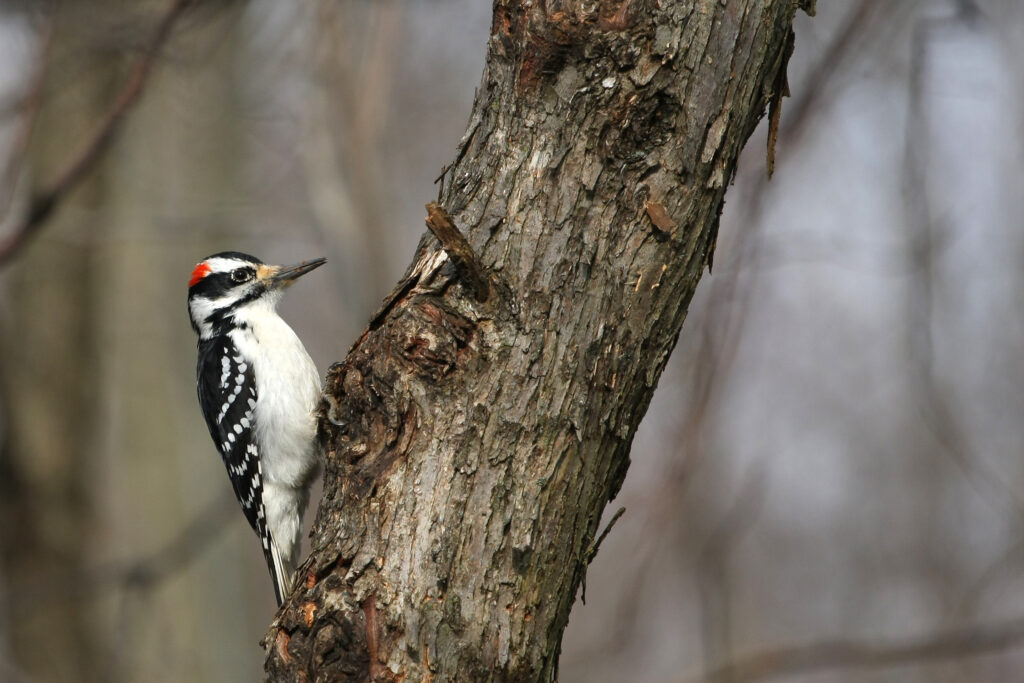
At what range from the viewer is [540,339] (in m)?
2.56

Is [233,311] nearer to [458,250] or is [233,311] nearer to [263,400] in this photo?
[263,400]

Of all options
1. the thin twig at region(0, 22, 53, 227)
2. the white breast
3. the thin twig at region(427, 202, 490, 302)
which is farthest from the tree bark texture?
the thin twig at region(0, 22, 53, 227)

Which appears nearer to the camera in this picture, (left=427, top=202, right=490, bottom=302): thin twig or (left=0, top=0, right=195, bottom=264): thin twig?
(left=427, top=202, right=490, bottom=302): thin twig

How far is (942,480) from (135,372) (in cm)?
900

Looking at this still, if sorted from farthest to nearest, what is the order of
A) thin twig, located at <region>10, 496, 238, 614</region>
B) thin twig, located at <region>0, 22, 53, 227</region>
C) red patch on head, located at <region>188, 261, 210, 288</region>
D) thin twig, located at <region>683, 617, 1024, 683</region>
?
1. thin twig, located at <region>10, 496, 238, 614</region>
2. red patch on head, located at <region>188, 261, 210, 288</region>
3. thin twig, located at <region>683, 617, 1024, 683</region>
4. thin twig, located at <region>0, 22, 53, 227</region>

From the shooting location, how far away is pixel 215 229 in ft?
26.2

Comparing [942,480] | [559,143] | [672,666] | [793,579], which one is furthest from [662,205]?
[793,579]

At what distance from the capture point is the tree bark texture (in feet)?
8.07

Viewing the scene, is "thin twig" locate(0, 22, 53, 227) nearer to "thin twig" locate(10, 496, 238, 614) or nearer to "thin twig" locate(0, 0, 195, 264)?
"thin twig" locate(0, 0, 195, 264)

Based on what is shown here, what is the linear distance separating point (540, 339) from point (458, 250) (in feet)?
1.11

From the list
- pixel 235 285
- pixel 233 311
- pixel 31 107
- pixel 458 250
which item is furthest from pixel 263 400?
pixel 458 250

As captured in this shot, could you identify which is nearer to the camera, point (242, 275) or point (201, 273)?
point (242, 275)

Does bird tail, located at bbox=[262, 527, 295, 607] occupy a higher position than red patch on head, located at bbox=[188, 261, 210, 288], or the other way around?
red patch on head, located at bbox=[188, 261, 210, 288]

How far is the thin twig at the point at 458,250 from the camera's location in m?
2.40
